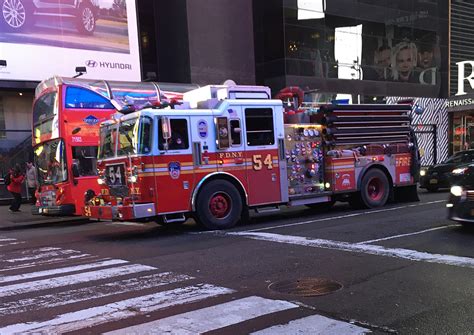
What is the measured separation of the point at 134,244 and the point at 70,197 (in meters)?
4.33

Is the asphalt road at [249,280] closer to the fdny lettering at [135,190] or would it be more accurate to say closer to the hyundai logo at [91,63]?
the fdny lettering at [135,190]

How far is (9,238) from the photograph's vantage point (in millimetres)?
11836

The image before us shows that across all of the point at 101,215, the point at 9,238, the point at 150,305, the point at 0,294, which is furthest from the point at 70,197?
the point at 150,305

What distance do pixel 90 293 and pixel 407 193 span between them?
11.2 metres

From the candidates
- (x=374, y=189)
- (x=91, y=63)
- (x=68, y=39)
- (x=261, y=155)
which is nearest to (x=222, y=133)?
(x=261, y=155)

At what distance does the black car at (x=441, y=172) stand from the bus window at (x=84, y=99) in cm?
1170

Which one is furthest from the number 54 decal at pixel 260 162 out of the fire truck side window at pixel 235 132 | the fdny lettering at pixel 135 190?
the fdny lettering at pixel 135 190

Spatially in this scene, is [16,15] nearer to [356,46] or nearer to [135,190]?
[135,190]

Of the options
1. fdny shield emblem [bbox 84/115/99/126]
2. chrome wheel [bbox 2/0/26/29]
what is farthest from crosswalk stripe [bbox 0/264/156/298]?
chrome wheel [bbox 2/0/26/29]

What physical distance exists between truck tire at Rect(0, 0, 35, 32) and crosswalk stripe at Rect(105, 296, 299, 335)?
17840 millimetres

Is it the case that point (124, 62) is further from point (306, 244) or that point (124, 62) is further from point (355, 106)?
point (306, 244)

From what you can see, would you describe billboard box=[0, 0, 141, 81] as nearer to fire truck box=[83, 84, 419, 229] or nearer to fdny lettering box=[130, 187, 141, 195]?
fire truck box=[83, 84, 419, 229]

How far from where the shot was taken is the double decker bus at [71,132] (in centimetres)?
1327

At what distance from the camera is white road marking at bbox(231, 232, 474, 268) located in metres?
7.11
